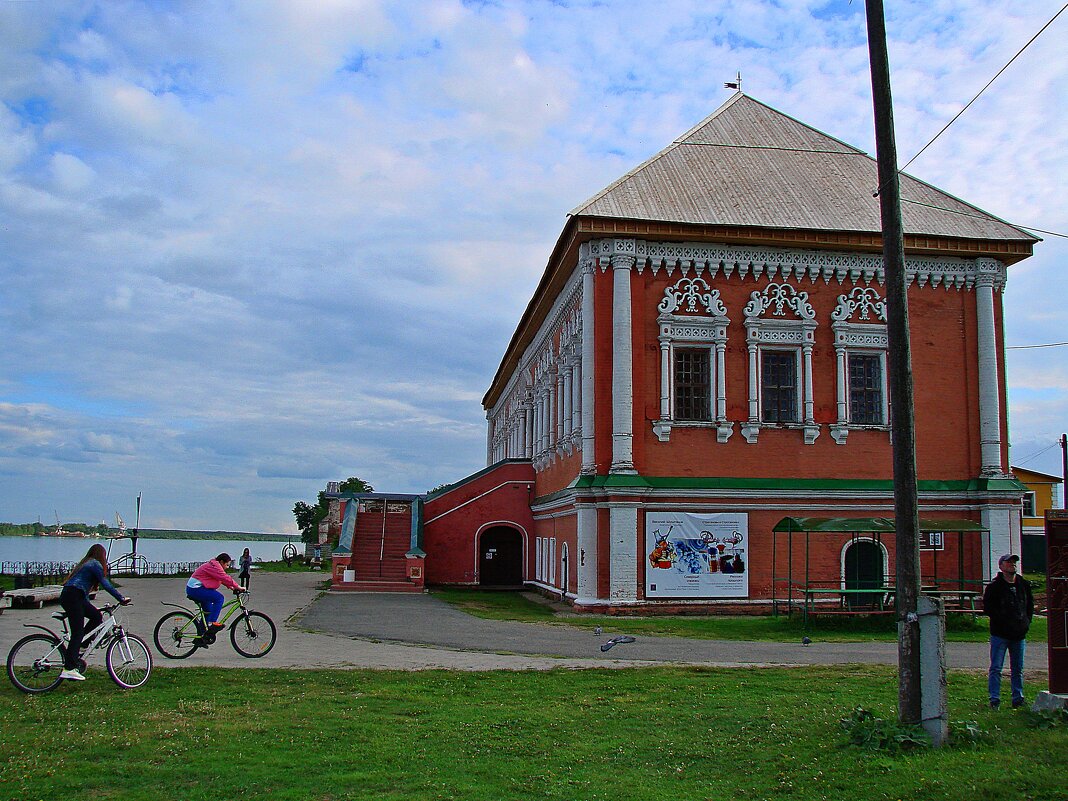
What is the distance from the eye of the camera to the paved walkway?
15.4 metres

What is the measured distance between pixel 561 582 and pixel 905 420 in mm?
21996

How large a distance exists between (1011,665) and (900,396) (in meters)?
3.48

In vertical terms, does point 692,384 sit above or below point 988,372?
below

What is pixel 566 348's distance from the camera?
32125mm

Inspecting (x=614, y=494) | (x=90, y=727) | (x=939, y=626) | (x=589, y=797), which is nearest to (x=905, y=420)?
(x=939, y=626)

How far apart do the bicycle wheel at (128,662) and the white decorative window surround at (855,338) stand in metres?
21.1

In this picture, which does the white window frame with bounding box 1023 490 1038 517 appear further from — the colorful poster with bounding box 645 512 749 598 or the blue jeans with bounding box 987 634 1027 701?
the blue jeans with bounding box 987 634 1027 701

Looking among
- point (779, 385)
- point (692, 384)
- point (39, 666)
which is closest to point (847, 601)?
point (779, 385)

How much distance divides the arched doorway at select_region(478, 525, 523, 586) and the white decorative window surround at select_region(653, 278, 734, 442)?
45.3ft

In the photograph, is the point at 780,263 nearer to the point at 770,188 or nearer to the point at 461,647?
the point at 770,188

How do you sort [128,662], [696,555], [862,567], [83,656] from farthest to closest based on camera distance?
1. [862,567]
2. [696,555]
3. [128,662]
4. [83,656]

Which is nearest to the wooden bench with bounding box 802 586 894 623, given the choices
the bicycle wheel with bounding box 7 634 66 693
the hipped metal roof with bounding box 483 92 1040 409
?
the hipped metal roof with bounding box 483 92 1040 409

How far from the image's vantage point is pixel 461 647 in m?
17.6

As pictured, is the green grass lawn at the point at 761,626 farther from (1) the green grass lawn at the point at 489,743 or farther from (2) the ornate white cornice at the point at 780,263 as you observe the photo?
(2) the ornate white cornice at the point at 780,263
